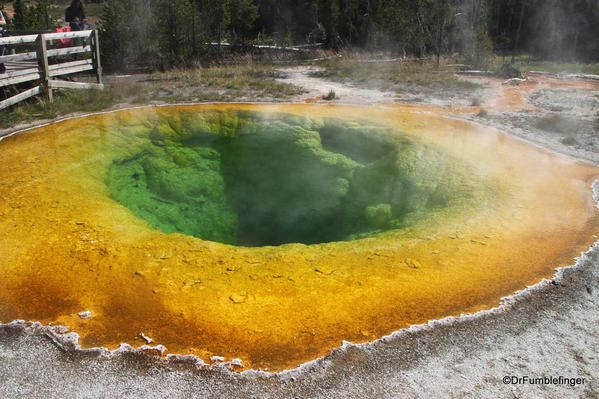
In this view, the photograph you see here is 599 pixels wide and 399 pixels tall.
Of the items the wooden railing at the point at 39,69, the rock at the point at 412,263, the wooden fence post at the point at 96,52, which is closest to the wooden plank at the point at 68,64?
the wooden railing at the point at 39,69

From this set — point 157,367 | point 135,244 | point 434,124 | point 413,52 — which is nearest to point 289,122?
point 434,124

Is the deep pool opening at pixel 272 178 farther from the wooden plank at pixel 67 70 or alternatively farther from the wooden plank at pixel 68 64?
the wooden plank at pixel 68 64

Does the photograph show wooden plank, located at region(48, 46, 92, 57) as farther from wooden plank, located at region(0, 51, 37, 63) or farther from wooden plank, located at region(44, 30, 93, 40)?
wooden plank, located at region(0, 51, 37, 63)

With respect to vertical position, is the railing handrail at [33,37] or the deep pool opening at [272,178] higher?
the railing handrail at [33,37]

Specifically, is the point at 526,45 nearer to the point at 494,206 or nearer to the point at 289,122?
the point at 289,122

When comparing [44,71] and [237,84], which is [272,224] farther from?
[44,71]

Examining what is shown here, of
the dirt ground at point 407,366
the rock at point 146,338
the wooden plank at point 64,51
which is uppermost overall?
the wooden plank at point 64,51
